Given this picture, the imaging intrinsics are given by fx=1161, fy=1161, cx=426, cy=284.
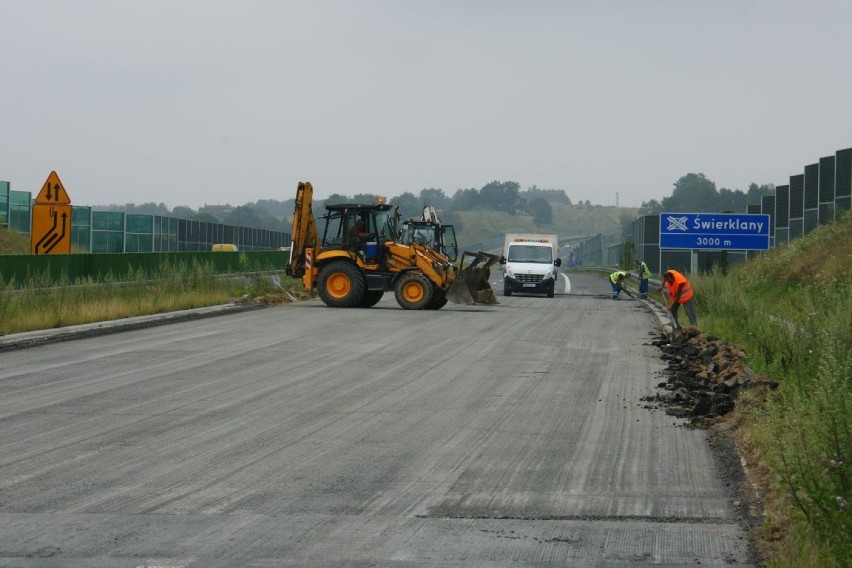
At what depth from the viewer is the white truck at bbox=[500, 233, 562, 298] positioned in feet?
139

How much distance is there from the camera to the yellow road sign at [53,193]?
2339cm

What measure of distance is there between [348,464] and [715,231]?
110 ft

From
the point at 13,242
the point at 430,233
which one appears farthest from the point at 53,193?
the point at 13,242

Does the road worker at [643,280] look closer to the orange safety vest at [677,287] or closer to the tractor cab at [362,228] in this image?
the tractor cab at [362,228]

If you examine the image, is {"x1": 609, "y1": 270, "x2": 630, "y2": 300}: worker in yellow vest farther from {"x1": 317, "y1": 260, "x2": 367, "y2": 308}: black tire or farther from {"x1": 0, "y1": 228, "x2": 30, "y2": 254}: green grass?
{"x1": 0, "y1": 228, "x2": 30, "y2": 254}: green grass

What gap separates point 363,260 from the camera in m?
30.7

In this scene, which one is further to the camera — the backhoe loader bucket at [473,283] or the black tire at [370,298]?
the backhoe loader bucket at [473,283]

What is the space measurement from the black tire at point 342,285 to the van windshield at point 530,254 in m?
13.8

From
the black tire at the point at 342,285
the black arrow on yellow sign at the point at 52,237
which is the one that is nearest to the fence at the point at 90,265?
the black arrow on yellow sign at the point at 52,237

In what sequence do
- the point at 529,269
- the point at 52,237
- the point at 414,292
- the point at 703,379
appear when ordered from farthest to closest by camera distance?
the point at 529,269 < the point at 414,292 < the point at 52,237 < the point at 703,379

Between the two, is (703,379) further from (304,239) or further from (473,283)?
(473,283)

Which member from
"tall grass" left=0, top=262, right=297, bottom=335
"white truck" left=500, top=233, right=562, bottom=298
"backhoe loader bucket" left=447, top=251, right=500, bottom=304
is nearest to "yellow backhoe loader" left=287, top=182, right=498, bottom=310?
"backhoe loader bucket" left=447, top=251, right=500, bottom=304

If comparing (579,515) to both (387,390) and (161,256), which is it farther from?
(161,256)

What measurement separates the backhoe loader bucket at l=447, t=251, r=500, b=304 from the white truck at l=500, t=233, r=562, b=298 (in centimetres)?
816
